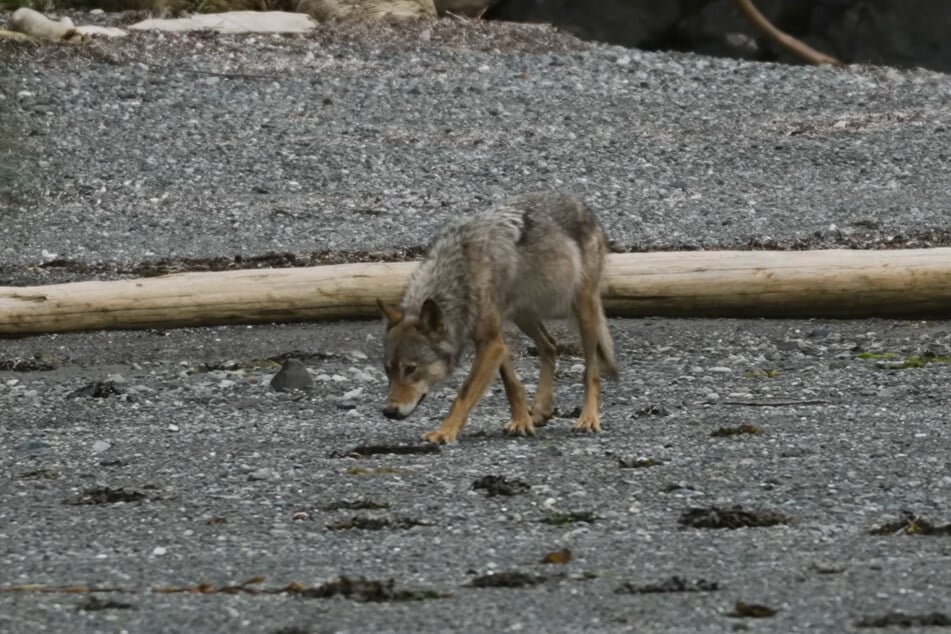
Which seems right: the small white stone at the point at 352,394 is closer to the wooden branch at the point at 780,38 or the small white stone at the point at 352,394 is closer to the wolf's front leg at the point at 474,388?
the wolf's front leg at the point at 474,388

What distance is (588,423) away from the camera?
31.5ft

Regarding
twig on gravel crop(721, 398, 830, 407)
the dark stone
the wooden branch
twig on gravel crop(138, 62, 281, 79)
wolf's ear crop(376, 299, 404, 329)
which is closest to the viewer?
wolf's ear crop(376, 299, 404, 329)

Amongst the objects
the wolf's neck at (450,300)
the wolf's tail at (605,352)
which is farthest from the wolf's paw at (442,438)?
the wolf's tail at (605,352)

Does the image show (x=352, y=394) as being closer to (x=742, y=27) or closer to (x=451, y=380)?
(x=451, y=380)

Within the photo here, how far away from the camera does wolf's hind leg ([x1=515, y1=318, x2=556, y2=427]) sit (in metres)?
9.88

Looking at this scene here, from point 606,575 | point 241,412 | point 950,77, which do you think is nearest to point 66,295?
point 241,412

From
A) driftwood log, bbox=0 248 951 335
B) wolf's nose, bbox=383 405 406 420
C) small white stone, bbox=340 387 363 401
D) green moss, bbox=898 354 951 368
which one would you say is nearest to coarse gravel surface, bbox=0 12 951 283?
driftwood log, bbox=0 248 951 335

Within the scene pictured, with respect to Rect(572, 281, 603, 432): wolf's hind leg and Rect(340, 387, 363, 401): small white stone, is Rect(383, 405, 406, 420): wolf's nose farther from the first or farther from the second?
Rect(340, 387, 363, 401): small white stone

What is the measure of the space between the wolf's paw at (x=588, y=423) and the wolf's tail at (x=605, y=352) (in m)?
0.49

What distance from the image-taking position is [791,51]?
24.8m

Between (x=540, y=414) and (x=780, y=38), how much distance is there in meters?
15.6

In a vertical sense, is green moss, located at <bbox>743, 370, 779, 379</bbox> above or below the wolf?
below

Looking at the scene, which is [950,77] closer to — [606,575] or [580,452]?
[580,452]

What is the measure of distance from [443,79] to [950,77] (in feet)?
22.7
